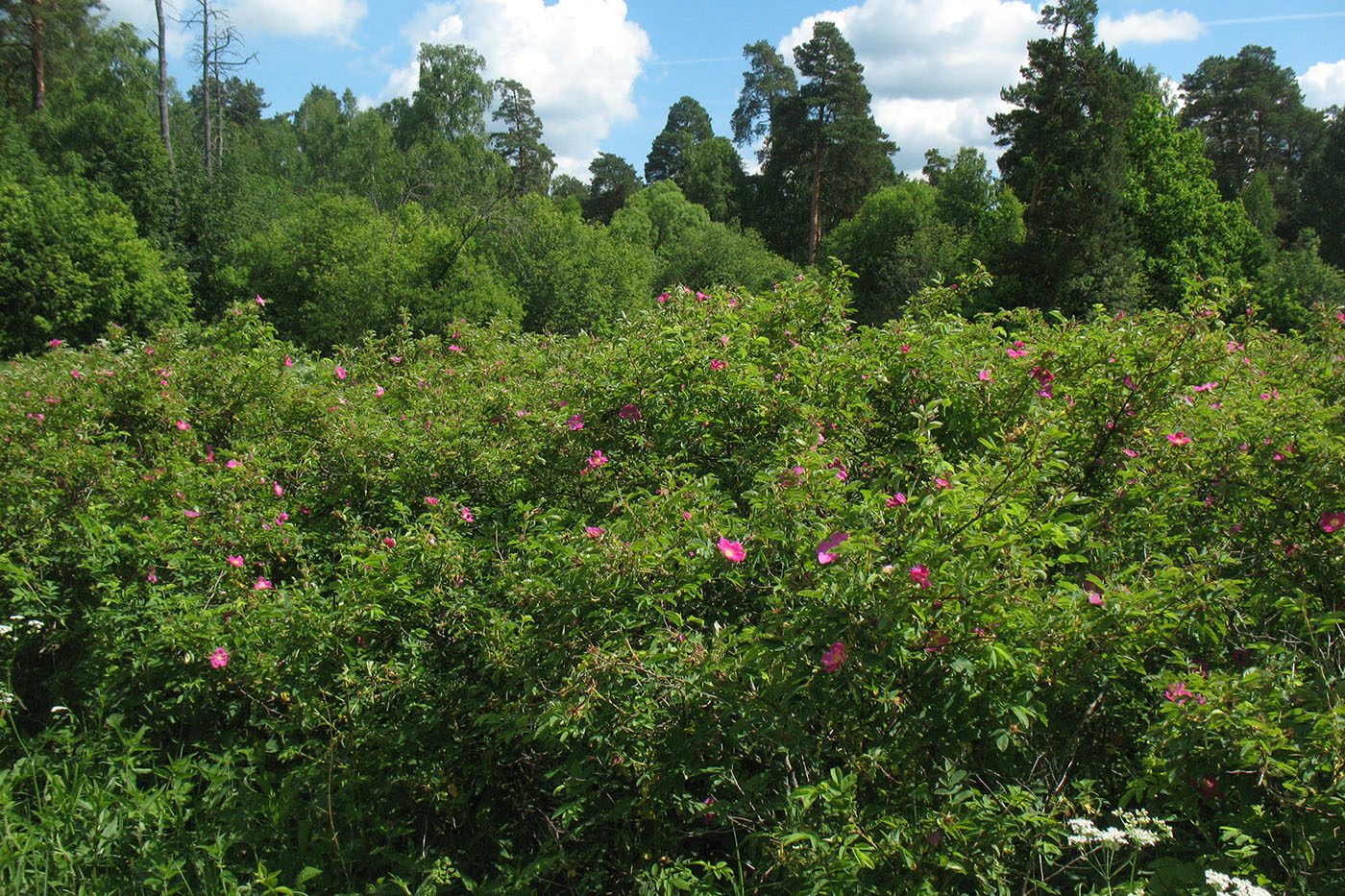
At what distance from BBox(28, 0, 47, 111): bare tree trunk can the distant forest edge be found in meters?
0.06

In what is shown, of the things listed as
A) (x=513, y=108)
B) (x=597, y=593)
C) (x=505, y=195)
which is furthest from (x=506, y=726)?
(x=513, y=108)

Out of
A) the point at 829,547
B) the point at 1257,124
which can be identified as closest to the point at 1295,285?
the point at 1257,124

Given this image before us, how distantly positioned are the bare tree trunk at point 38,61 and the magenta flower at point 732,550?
28.1m

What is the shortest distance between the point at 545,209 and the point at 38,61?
1428 centimetres

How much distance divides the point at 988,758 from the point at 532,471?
1784 millimetres

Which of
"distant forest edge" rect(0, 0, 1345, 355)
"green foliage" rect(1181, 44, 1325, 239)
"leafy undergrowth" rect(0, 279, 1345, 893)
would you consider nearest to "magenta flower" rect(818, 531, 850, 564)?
A: "leafy undergrowth" rect(0, 279, 1345, 893)

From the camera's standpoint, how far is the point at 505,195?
2322 cm

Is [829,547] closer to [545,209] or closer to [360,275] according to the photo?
[360,275]

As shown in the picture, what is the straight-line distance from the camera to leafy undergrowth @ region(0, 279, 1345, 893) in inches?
63.5

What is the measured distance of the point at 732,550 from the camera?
197cm

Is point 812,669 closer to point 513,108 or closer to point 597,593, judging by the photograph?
point 597,593

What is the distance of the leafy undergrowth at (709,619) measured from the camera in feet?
5.29

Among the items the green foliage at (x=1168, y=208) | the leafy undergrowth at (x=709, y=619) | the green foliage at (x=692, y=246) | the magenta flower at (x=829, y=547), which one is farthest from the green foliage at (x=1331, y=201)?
the magenta flower at (x=829, y=547)

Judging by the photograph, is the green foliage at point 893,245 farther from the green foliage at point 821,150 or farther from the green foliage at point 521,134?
the green foliage at point 521,134
